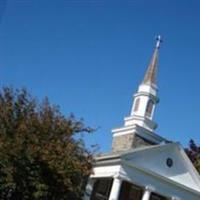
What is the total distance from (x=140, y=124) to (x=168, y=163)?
5111 millimetres

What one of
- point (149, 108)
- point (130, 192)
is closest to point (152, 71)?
point (149, 108)

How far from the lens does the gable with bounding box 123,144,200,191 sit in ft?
106

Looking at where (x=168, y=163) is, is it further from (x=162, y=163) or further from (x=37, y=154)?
(x=37, y=154)

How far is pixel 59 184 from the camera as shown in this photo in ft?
95.2

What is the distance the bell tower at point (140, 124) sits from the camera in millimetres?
38344

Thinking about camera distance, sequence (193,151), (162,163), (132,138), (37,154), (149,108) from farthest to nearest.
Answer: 1. (193,151)
2. (149,108)
3. (132,138)
4. (162,163)
5. (37,154)

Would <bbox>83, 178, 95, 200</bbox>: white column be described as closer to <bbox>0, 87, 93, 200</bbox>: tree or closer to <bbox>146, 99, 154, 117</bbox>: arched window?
<bbox>0, 87, 93, 200</bbox>: tree

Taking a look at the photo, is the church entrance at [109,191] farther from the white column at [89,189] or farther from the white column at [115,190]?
the white column at [115,190]

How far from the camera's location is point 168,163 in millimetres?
34312

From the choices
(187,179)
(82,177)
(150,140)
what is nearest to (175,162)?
(187,179)

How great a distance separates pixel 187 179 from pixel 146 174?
4294 mm

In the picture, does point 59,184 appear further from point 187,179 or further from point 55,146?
point 187,179

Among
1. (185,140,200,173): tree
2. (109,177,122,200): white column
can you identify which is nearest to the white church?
(109,177,122,200): white column

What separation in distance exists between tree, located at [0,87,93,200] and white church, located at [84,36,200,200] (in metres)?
2.17
